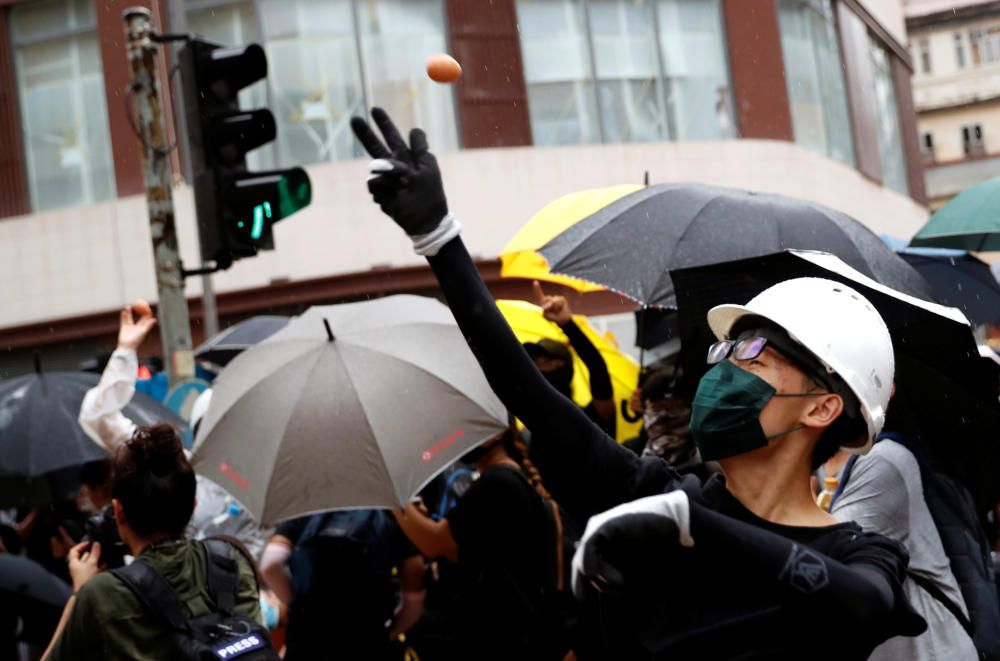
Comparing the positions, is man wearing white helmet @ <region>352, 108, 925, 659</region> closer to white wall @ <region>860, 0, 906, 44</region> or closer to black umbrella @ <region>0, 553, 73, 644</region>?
black umbrella @ <region>0, 553, 73, 644</region>

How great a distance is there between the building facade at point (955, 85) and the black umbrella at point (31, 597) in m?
54.6

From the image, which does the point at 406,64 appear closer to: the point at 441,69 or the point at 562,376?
the point at 562,376

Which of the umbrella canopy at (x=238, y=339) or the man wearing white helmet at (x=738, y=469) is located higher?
the umbrella canopy at (x=238, y=339)

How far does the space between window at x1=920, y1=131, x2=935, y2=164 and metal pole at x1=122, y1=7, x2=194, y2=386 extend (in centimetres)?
5262

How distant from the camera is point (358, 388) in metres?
6.15

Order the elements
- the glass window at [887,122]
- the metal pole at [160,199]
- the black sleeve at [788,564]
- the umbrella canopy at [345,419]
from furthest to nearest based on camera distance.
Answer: the glass window at [887,122] → the metal pole at [160,199] → the umbrella canopy at [345,419] → the black sleeve at [788,564]

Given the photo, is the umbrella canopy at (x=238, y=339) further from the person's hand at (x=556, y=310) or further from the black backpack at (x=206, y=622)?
the black backpack at (x=206, y=622)

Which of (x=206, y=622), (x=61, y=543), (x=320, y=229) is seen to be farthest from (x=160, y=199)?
(x=320, y=229)

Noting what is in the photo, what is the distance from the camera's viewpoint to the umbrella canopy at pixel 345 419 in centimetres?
597

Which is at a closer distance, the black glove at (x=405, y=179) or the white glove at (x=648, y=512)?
the white glove at (x=648, y=512)

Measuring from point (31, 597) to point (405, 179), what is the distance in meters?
4.08

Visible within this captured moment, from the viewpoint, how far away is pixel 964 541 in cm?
459

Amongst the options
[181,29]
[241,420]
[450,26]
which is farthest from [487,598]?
[450,26]

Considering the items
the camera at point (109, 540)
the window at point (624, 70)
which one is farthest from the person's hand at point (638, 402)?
the window at point (624, 70)
